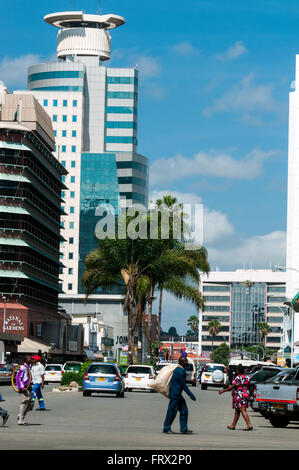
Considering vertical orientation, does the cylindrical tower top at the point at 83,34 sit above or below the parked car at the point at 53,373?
above

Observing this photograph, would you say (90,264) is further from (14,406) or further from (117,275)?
(14,406)

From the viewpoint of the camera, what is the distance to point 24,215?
9556cm

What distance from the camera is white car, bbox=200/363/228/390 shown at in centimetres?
6019

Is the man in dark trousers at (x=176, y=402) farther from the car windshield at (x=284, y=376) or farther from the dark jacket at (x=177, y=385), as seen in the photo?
the car windshield at (x=284, y=376)

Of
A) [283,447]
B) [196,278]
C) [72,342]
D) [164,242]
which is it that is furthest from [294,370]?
[72,342]

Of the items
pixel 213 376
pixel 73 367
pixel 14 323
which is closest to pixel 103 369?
pixel 213 376

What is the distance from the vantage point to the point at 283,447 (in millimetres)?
17656

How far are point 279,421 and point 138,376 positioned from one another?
Result: 76.3 ft

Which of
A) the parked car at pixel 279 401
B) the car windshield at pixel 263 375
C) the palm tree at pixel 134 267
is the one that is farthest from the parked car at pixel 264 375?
the palm tree at pixel 134 267

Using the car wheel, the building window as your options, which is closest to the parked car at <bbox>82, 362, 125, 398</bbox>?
the car wheel

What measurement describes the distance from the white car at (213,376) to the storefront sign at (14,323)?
35.1m

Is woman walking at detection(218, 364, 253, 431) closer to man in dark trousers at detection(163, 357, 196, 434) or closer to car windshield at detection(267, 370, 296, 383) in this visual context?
man in dark trousers at detection(163, 357, 196, 434)

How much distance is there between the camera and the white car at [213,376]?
197ft
